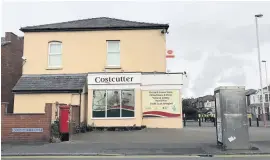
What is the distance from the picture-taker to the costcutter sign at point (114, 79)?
66.4 ft

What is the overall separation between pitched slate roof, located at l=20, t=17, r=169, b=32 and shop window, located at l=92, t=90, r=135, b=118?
186 inches

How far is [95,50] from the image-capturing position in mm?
22453

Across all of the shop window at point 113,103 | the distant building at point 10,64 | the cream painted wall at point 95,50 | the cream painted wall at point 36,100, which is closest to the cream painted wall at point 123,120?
the shop window at point 113,103

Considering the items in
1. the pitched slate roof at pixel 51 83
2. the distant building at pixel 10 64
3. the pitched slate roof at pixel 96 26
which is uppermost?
the pitched slate roof at pixel 96 26

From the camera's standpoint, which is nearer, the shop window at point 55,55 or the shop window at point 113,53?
the shop window at point 113,53

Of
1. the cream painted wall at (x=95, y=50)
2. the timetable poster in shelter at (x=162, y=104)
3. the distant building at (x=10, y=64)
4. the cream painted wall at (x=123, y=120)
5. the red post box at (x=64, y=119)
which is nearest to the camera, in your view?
the red post box at (x=64, y=119)

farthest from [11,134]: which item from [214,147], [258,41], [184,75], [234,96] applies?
[258,41]

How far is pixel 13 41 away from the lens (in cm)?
2614

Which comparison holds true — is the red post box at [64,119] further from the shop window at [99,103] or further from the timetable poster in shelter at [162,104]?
the timetable poster in shelter at [162,104]

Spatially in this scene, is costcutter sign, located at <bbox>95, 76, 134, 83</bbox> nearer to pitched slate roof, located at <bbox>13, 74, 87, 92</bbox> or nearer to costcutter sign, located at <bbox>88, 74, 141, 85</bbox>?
costcutter sign, located at <bbox>88, 74, 141, 85</bbox>

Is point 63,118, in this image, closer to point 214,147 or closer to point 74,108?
point 74,108

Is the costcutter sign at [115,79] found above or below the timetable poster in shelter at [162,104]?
above

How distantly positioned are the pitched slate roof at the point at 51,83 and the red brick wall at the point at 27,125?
5.69 meters

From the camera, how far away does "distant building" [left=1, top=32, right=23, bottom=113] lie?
80.6 feet
